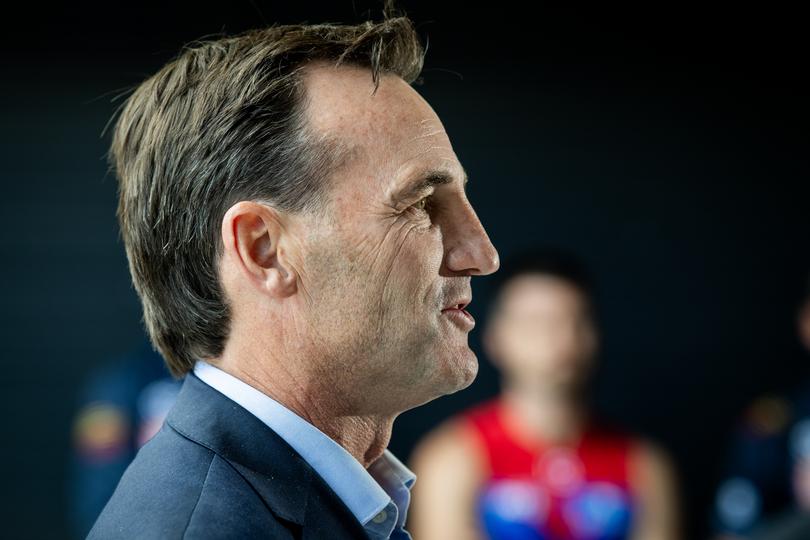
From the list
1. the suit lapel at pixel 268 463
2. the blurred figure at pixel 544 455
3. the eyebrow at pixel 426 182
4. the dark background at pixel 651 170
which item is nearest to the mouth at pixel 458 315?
the eyebrow at pixel 426 182

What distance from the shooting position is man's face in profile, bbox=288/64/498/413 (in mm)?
1251

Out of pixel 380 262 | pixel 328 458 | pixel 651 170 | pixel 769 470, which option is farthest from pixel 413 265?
pixel 651 170

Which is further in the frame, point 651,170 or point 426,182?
point 651,170

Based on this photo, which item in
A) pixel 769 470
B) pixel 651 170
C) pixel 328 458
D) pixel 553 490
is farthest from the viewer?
pixel 651 170

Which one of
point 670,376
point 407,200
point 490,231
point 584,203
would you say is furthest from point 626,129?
point 407,200

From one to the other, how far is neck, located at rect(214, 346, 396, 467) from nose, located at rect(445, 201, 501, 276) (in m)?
0.23

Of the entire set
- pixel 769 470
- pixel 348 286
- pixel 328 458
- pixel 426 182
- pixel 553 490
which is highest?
pixel 426 182

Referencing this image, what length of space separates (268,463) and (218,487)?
0.28ft

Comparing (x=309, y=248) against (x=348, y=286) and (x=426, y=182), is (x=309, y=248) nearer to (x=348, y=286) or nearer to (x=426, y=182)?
(x=348, y=286)

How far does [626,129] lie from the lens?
13.0 feet

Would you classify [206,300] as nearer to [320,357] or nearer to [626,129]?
[320,357]

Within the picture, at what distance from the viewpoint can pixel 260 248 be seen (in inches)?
49.3

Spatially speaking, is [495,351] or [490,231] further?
[490,231]

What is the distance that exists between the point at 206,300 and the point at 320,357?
0.17m
